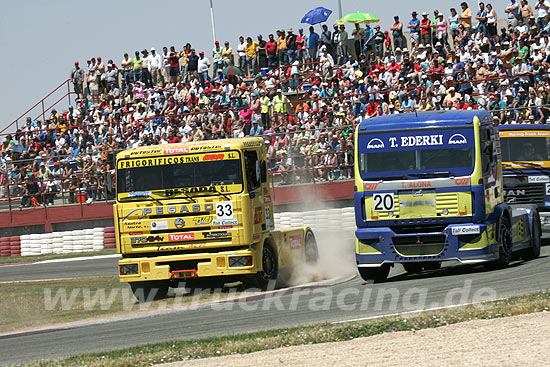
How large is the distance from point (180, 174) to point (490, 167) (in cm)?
493

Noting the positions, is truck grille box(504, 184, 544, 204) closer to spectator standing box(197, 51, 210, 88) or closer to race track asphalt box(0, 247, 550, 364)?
race track asphalt box(0, 247, 550, 364)

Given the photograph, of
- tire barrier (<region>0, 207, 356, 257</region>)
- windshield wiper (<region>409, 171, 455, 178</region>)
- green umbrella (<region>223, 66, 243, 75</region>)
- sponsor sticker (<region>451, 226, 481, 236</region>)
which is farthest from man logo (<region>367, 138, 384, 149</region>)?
green umbrella (<region>223, 66, 243, 75</region>)

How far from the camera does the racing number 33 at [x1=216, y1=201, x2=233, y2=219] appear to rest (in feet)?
48.5

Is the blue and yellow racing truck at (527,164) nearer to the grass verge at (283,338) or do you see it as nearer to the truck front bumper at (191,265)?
the truck front bumper at (191,265)

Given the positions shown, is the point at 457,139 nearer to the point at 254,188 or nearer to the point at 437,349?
the point at 254,188

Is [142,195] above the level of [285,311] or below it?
above

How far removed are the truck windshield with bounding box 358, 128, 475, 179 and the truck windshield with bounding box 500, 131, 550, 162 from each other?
4.53m

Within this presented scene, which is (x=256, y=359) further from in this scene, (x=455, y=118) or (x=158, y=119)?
(x=158, y=119)

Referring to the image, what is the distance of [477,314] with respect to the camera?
32.9ft

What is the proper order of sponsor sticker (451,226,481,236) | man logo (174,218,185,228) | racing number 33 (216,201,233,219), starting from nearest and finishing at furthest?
sponsor sticker (451,226,481,236), racing number 33 (216,201,233,219), man logo (174,218,185,228)

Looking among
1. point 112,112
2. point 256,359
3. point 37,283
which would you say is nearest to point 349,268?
point 37,283

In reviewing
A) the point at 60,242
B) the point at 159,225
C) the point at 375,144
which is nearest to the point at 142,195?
the point at 159,225

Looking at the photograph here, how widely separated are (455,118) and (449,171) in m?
0.84

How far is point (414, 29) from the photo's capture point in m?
31.2
